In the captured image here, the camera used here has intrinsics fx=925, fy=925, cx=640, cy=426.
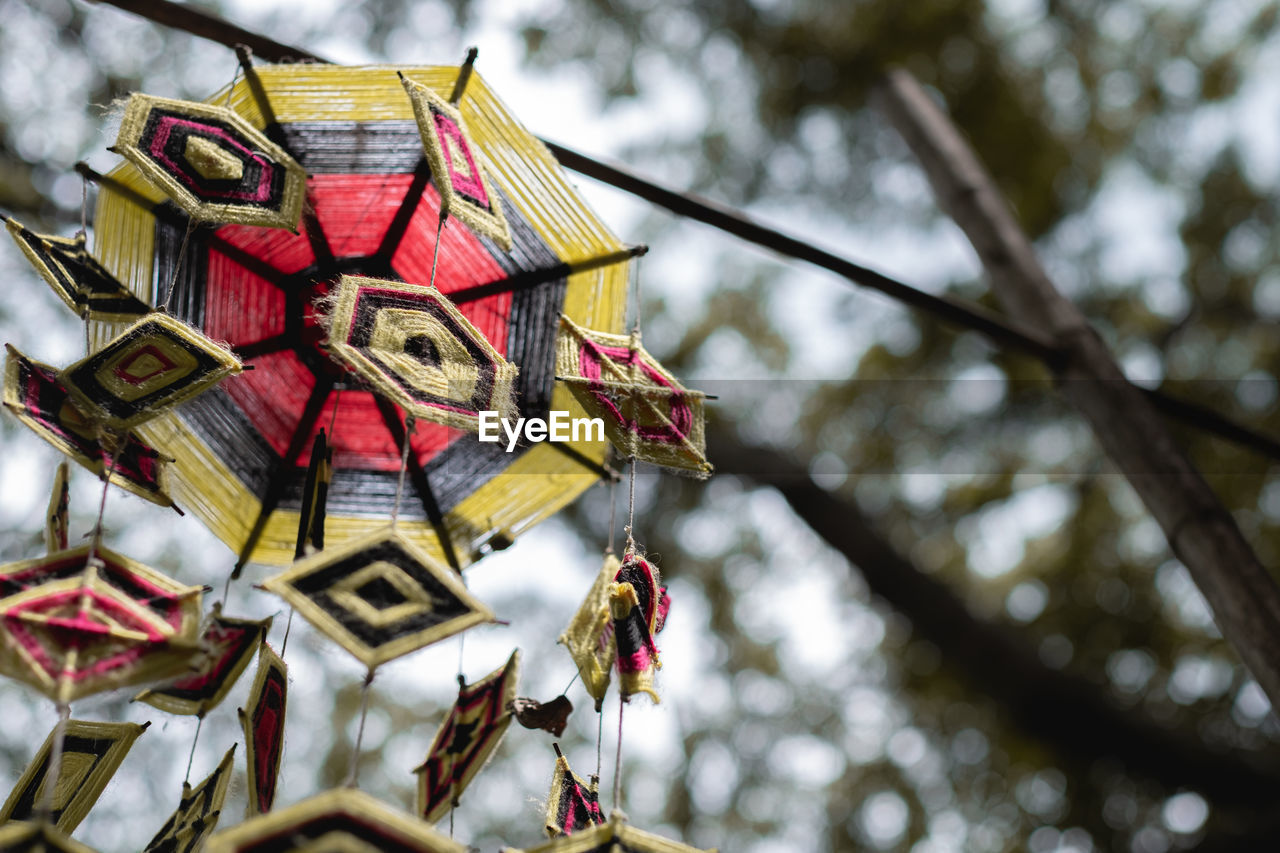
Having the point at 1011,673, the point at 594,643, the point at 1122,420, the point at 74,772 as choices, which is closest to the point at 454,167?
the point at 594,643

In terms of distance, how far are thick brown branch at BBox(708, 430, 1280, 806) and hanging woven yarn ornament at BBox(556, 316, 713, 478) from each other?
7.90ft

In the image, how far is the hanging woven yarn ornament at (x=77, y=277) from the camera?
1.30 m

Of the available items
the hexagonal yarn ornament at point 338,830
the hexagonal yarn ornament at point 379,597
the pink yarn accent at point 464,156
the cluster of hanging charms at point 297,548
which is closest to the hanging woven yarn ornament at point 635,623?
the cluster of hanging charms at point 297,548

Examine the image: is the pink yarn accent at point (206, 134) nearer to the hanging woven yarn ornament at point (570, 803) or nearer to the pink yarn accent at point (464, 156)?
the pink yarn accent at point (464, 156)

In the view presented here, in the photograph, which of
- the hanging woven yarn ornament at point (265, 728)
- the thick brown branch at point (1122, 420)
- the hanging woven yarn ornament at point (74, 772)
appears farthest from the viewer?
the thick brown branch at point (1122, 420)

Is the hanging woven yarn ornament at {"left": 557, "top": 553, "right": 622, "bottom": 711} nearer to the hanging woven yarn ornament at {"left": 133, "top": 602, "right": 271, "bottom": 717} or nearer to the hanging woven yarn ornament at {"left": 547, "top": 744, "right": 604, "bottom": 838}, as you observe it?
the hanging woven yarn ornament at {"left": 547, "top": 744, "right": 604, "bottom": 838}

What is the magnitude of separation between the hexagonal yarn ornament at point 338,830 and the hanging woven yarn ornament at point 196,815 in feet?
1.69

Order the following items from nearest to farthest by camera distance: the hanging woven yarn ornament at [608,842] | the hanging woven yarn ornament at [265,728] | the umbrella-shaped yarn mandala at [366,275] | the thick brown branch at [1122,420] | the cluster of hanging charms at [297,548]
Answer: the cluster of hanging charms at [297,548]
the hanging woven yarn ornament at [608,842]
the hanging woven yarn ornament at [265,728]
the umbrella-shaped yarn mandala at [366,275]
the thick brown branch at [1122,420]

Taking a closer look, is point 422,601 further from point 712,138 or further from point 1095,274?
point 1095,274

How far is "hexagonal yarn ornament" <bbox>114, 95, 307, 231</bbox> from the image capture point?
4.01 ft

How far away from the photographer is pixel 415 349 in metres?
1.15

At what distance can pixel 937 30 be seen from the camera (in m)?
4.54

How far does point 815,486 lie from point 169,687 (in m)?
3.15

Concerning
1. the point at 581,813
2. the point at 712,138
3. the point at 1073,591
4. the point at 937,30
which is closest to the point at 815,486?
the point at 1073,591
